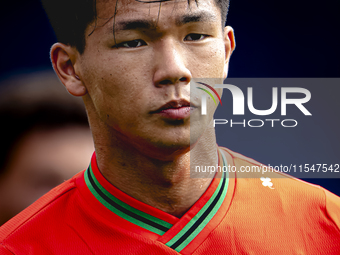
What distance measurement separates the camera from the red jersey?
1.55 m

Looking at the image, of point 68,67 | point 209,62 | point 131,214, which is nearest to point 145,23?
point 209,62

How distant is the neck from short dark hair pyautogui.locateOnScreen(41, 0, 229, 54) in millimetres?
431

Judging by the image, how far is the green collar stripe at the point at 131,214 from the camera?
158cm

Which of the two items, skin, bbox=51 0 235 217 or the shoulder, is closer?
skin, bbox=51 0 235 217

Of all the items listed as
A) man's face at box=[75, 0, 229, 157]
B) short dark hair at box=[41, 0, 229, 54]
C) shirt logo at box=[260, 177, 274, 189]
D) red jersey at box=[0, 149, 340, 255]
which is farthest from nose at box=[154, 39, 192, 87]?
shirt logo at box=[260, 177, 274, 189]

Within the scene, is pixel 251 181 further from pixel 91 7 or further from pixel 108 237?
Answer: pixel 91 7

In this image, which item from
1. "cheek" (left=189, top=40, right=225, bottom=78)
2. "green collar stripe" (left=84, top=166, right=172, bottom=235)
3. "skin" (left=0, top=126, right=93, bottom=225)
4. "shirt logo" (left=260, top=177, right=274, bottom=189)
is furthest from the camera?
"skin" (left=0, top=126, right=93, bottom=225)

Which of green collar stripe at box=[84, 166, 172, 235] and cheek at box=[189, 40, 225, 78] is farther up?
cheek at box=[189, 40, 225, 78]

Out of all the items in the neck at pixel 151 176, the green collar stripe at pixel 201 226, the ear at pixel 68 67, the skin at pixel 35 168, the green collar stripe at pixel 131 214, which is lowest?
the skin at pixel 35 168

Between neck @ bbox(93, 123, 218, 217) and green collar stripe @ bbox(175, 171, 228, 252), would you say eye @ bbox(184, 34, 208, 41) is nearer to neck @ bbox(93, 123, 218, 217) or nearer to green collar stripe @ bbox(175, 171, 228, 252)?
neck @ bbox(93, 123, 218, 217)

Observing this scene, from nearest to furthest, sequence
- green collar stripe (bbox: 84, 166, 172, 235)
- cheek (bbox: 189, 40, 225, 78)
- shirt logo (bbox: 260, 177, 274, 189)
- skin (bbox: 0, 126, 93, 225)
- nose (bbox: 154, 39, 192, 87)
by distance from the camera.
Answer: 1. nose (bbox: 154, 39, 192, 87)
2. cheek (bbox: 189, 40, 225, 78)
3. green collar stripe (bbox: 84, 166, 172, 235)
4. shirt logo (bbox: 260, 177, 274, 189)
5. skin (bbox: 0, 126, 93, 225)

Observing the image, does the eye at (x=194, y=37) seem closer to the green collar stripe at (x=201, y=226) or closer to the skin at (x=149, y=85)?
the skin at (x=149, y=85)

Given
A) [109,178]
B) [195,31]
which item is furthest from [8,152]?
[195,31]

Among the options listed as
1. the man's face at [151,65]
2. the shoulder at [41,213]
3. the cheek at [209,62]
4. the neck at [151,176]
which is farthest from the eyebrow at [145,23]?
the shoulder at [41,213]
